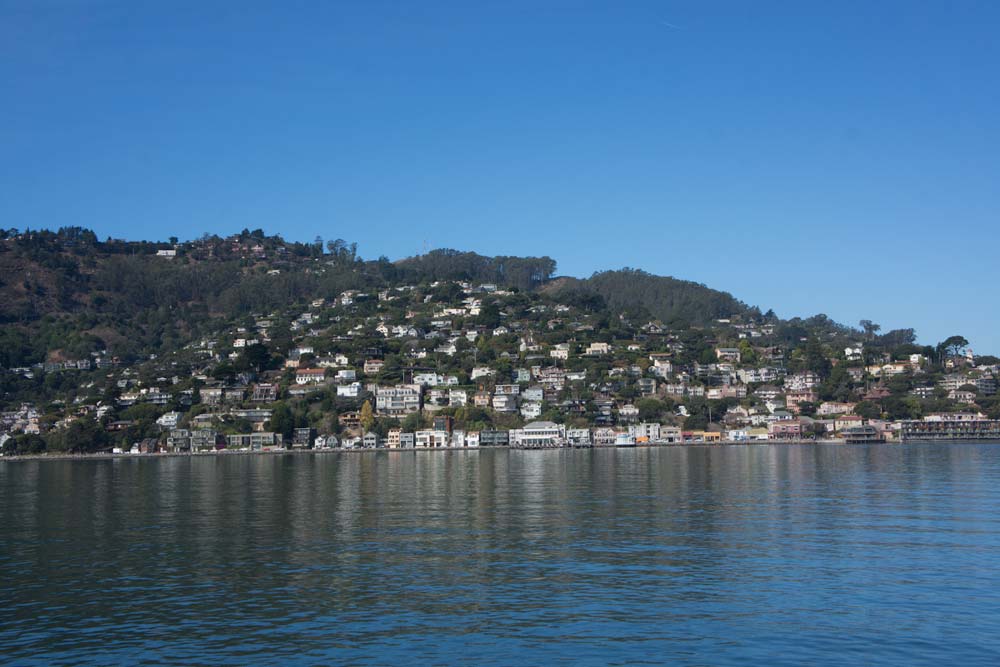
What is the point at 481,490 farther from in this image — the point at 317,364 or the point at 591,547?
the point at 317,364

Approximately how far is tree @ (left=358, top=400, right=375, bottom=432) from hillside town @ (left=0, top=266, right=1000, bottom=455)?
0.18 meters

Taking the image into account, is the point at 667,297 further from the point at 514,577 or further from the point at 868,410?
the point at 514,577

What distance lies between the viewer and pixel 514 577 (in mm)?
18859

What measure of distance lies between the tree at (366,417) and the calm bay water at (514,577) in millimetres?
55157

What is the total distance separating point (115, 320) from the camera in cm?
15088

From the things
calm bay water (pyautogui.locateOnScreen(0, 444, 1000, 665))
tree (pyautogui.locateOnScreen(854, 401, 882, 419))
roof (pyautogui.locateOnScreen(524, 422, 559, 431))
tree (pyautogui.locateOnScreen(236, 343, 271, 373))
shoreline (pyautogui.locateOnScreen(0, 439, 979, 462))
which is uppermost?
tree (pyautogui.locateOnScreen(236, 343, 271, 373))

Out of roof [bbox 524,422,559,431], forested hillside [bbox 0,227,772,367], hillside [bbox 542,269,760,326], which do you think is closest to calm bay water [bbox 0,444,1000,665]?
roof [bbox 524,422,559,431]

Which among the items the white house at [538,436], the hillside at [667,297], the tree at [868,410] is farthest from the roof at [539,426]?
the hillside at [667,297]

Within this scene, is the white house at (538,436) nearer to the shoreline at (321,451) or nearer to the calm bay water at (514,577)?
the shoreline at (321,451)

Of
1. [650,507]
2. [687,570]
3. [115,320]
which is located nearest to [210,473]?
[650,507]

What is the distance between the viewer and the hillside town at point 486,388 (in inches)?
3565

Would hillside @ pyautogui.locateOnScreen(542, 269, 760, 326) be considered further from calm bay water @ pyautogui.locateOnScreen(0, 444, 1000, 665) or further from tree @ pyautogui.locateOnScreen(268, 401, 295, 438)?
calm bay water @ pyautogui.locateOnScreen(0, 444, 1000, 665)

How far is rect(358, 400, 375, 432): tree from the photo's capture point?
9181 cm

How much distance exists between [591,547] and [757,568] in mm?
4303
